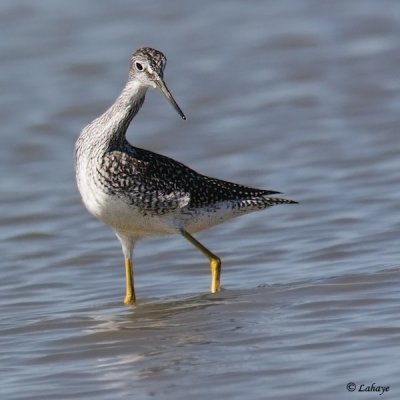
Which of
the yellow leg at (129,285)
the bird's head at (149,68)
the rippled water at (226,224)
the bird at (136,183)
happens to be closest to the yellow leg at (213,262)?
the bird at (136,183)

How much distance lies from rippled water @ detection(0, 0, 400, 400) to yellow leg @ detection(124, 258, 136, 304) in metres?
0.11

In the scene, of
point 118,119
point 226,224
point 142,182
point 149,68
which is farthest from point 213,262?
point 226,224

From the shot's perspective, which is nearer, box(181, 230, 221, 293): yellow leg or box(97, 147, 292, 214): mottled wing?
box(97, 147, 292, 214): mottled wing

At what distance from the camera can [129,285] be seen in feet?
36.3

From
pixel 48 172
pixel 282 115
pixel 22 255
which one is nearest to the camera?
pixel 22 255

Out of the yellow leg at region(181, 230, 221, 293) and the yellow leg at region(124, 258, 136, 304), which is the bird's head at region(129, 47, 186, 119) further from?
the yellow leg at region(124, 258, 136, 304)

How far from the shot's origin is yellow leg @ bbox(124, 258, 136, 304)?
35.9ft

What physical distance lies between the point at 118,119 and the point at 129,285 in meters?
1.41

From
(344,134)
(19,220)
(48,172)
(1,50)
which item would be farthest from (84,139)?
(1,50)

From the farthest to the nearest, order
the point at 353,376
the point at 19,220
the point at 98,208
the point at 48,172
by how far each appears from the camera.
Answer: the point at 48,172
the point at 19,220
the point at 98,208
the point at 353,376

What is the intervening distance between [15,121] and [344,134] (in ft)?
13.8

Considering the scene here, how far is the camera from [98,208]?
34.6 ft

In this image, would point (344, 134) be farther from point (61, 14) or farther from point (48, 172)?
point (61, 14)

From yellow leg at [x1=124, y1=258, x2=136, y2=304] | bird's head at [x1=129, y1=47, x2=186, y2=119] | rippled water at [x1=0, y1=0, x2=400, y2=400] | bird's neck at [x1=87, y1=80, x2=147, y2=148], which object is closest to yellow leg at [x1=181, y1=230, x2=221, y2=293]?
rippled water at [x1=0, y1=0, x2=400, y2=400]
